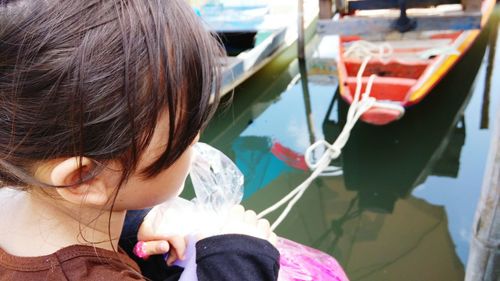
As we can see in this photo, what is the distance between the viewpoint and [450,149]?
3.28 meters

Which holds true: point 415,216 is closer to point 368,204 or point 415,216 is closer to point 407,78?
point 368,204

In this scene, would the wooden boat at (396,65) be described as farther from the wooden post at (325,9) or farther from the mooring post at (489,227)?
the mooring post at (489,227)

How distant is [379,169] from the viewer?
10.2 feet

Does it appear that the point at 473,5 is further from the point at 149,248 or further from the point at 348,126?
the point at 149,248

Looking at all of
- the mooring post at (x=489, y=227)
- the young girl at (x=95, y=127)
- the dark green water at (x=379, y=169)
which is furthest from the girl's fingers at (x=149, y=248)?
the dark green water at (x=379, y=169)

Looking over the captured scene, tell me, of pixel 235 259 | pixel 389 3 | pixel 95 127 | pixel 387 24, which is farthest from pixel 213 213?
pixel 389 3

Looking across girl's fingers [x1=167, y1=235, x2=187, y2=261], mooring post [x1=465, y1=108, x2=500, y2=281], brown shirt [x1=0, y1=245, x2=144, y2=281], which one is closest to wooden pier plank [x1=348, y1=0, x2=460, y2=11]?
mooring post [x1=465, y1=108, x2=500, y2=281]

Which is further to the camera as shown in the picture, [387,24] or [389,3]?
[389,3]

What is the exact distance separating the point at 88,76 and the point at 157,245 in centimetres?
40

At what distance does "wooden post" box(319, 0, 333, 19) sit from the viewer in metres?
3.34

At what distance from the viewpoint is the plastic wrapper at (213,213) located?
A: 903mm

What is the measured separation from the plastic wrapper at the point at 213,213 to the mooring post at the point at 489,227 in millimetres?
457

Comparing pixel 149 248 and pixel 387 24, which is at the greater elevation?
pixel 149 248

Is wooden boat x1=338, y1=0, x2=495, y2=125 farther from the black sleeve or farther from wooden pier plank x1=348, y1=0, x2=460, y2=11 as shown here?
the black sleeve
